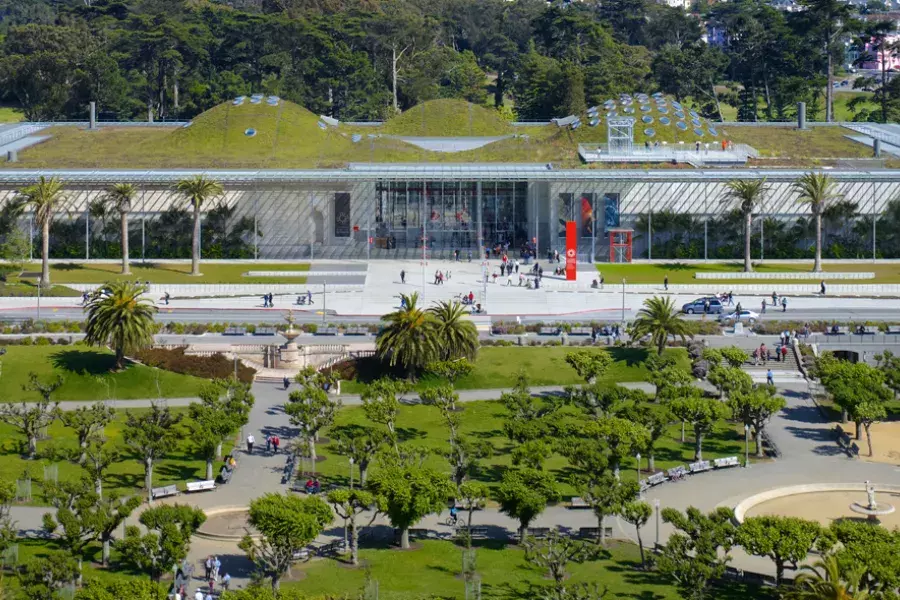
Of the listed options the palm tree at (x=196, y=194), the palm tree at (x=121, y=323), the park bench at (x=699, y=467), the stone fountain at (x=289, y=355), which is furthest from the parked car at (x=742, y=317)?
the palm tree at (x=196, y=194)

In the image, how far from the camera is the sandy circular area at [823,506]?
68375 mm

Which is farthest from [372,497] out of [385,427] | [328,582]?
[385,427]

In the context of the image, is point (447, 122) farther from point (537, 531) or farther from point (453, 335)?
point (537, 531)

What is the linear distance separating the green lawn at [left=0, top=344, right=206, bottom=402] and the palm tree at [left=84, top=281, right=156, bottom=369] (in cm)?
114

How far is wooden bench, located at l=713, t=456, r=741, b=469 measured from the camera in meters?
76.9

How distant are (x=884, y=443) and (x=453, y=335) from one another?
1004 inches

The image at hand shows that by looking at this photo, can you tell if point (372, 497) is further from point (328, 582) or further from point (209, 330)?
point (209, 330)

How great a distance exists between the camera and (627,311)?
4456 inches

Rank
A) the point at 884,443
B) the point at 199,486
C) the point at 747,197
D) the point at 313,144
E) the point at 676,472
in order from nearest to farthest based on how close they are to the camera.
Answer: the point at 199,486, the point at 676,472, the point at 884,443, the point at 747,197, the point at 313,144

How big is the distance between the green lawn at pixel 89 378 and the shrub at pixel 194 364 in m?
0.89

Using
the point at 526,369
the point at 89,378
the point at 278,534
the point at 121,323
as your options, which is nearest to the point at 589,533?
the point at 278,534

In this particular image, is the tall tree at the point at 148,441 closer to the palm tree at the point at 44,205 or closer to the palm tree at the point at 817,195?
the palm tree at the point at 44,205

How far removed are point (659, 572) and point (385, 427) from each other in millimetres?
26366

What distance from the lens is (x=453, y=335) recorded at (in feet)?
305
